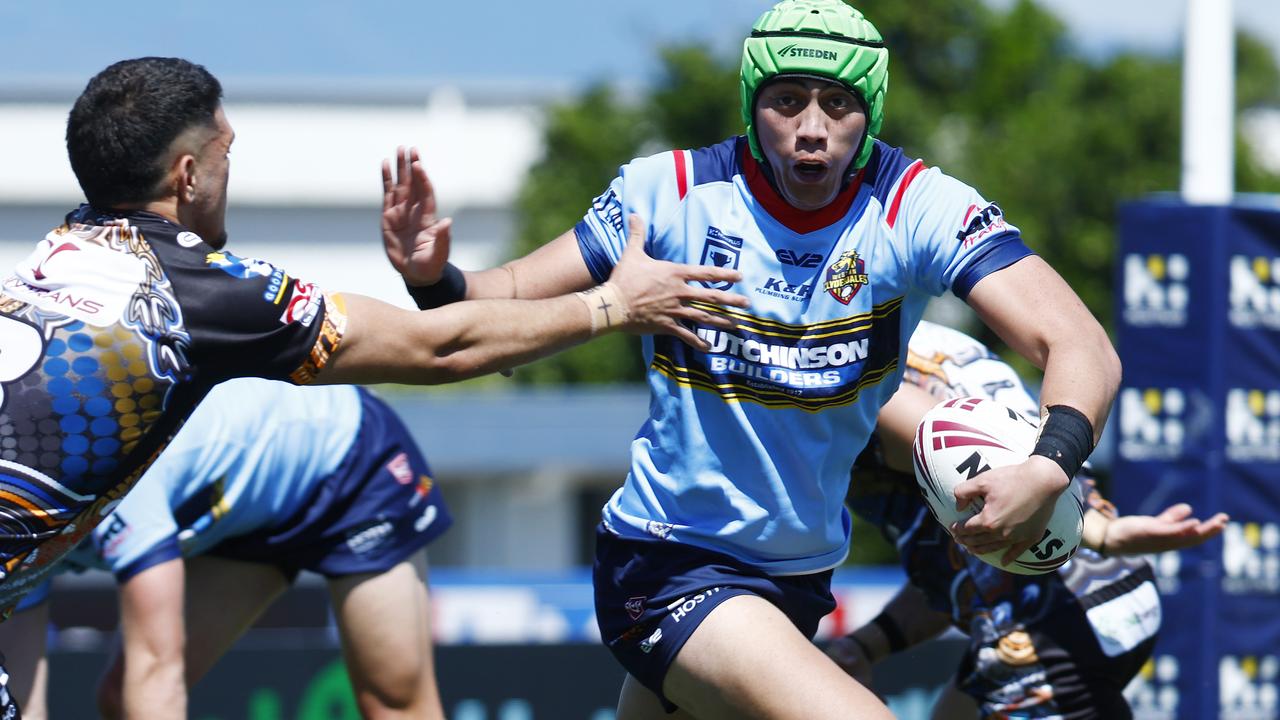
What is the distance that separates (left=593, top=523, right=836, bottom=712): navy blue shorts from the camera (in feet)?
12.6

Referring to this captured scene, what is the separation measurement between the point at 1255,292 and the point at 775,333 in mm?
4315

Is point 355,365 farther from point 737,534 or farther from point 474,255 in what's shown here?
point 474,255

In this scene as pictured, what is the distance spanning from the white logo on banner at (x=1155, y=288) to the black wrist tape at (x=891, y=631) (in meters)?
2.66

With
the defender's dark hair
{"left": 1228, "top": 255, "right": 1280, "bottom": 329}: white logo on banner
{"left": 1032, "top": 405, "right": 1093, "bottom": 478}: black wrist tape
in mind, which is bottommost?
{"left": 1228, "top": 255, "right": 1280, "bottom": 329}: white logo on banner

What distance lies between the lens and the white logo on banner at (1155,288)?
23.9 feet

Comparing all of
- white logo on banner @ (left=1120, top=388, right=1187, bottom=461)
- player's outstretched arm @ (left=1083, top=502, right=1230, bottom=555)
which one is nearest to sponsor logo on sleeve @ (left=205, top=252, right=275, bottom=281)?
player's outstretched arm @ (left=1083, top=502, right=1230, bottom=555)

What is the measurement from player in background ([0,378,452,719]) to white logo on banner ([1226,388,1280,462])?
12.2 ft

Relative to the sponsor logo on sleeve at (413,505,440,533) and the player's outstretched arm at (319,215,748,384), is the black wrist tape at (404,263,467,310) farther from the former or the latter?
the sponsor logo on sleeve at (413,505,440,533)

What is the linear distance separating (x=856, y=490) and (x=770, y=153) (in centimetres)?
146

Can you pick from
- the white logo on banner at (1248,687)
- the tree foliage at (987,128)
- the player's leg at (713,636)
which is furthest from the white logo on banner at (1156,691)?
the tree foliage at (987,128)

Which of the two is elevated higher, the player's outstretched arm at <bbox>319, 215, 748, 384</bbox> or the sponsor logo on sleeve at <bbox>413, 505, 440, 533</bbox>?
the player's outstretched arm at <bbox>319, 215, 748, 384</bbox>

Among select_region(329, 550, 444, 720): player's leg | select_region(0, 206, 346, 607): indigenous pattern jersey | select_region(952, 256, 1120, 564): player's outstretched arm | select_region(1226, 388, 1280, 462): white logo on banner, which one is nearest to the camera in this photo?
select_region(952, 256, 1120, 564): player's outstretched arm

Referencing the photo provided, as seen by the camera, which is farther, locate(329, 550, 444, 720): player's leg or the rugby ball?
locate(329, 550, 444, 720): player's leg

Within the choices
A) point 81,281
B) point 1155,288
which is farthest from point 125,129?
point 1155,288
